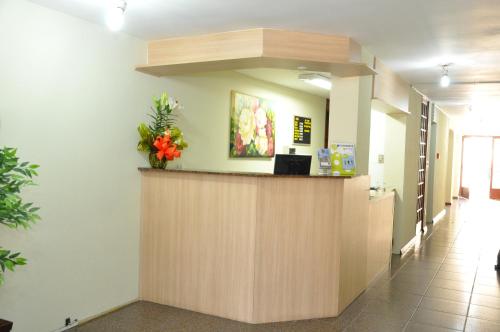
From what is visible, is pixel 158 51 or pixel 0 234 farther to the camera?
pixel 158 51

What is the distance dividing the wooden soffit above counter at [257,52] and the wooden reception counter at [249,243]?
1.00 m

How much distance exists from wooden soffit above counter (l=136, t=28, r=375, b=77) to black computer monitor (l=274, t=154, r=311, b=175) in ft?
2.79

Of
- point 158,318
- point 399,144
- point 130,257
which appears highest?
point 399,144

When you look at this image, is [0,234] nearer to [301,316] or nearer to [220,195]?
[220,195]

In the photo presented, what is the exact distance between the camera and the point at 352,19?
3449mm

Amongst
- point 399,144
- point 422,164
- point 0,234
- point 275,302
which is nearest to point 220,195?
point 275,302

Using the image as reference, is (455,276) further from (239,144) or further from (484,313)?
(239,144)

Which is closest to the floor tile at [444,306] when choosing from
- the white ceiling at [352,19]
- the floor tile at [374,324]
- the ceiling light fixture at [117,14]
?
the floor tile at [374,324]

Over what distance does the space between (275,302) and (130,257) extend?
A: 1461 millimetres

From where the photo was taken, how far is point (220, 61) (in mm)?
3877

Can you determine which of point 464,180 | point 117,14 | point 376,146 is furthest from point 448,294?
point 464,180

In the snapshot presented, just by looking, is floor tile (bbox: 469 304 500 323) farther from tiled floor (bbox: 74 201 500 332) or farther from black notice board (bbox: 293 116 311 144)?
black notice board (bbox: 293 116 311 144)

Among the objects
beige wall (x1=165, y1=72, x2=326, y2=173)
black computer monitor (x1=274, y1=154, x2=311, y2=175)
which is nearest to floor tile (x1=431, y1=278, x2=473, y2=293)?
black computer monitor (x1=274, y1=154, x2=311, y2=175)

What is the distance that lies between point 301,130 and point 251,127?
171cm
